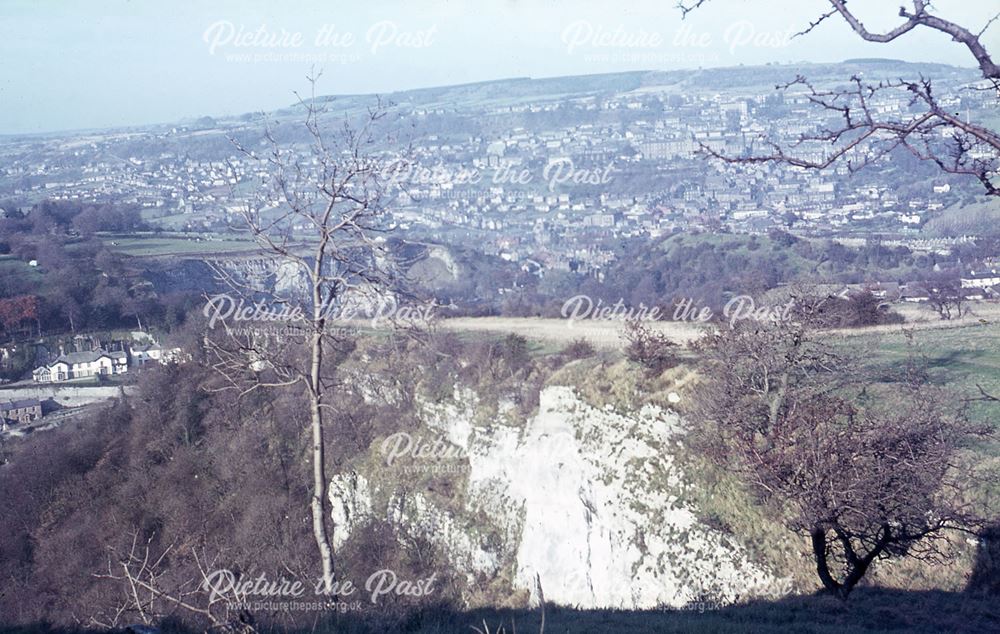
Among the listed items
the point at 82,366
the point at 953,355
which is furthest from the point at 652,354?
the point at 82,366

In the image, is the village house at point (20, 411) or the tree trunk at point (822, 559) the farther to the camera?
the village house at point (20, 411)

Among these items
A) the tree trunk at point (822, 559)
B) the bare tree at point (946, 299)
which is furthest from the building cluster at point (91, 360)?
the bare tree at point (946, 299)

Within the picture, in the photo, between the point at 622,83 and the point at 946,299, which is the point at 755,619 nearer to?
the point at 946,299

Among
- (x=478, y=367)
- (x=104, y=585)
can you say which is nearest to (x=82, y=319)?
(x=104, y=585)

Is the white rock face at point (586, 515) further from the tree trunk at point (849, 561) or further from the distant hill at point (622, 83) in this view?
the distant hill at point (622, 83)

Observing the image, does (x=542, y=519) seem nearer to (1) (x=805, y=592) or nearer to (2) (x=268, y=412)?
(1) (x=805, y=592)

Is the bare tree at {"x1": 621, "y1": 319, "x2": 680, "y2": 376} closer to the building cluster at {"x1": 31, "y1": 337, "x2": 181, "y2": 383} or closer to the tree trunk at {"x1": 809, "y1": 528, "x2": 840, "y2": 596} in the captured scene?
the tree trunk at {"x1": 809, "y1": 528, "x2": 840, "y2": 596}

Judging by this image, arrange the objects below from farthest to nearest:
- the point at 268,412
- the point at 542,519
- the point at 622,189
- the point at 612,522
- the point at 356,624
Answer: the point at 622,189
the point at 268,412
the point at 542,519
the point at 612,522
the point at 356,624

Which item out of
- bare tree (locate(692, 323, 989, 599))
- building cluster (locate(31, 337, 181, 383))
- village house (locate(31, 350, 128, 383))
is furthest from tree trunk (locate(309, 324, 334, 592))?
village house (locate(31, 350, 128, 383))
